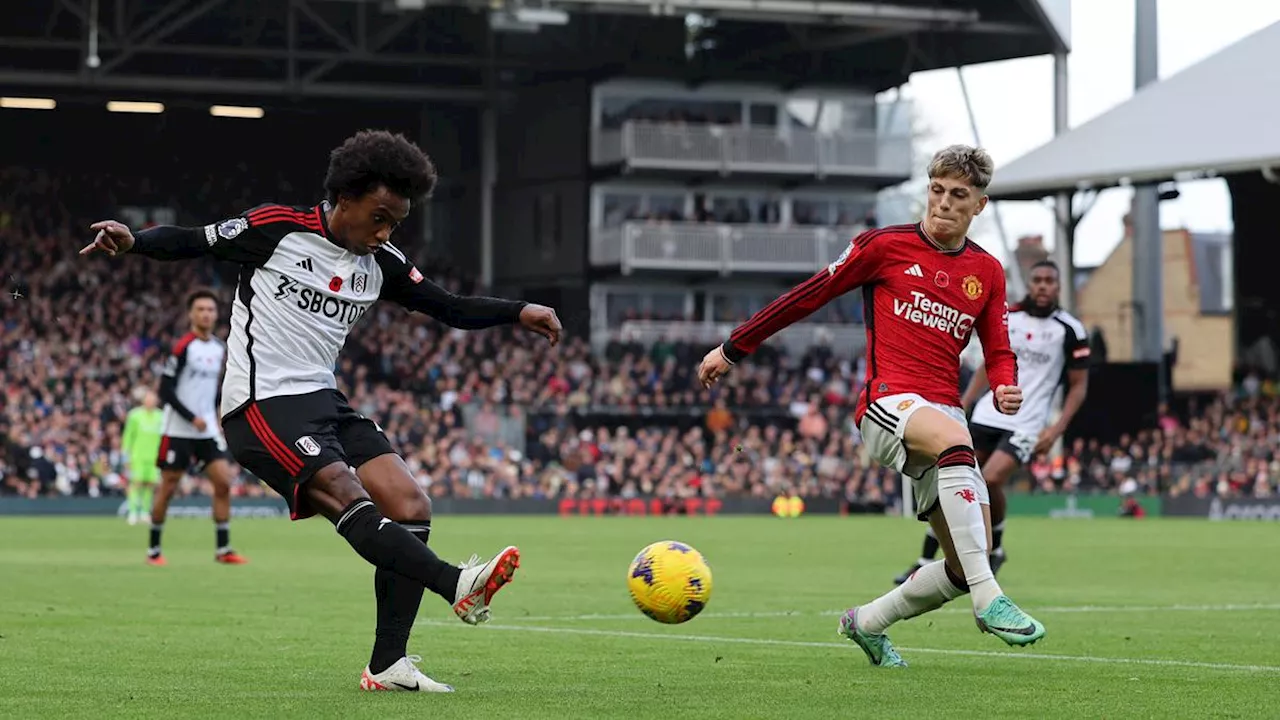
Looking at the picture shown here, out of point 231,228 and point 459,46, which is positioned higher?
point 459,46

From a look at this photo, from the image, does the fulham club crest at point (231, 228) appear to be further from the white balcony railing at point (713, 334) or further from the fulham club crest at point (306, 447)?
the white balcony railing at point (713, 334)

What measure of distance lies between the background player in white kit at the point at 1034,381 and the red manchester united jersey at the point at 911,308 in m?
6.66

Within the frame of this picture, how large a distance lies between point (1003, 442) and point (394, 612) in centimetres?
880

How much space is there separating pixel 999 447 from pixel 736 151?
4034 cm

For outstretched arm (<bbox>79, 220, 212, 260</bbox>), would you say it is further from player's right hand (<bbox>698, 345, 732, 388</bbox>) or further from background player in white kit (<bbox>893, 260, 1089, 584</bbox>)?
background player in white kit (<bbox>893, 260, 1089, 584</bbox>)

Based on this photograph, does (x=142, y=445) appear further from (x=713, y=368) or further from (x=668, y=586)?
(x=668, y=586)

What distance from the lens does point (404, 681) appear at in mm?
8648

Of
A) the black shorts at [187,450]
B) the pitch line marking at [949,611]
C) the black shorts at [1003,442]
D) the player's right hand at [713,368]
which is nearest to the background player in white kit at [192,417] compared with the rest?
the black shorts at [187,450]

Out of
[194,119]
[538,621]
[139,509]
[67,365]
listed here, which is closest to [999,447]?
[538,621]

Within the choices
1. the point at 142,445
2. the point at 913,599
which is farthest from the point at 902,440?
the point at 142,445

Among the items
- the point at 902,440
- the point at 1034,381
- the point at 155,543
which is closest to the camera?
the point at 902,440

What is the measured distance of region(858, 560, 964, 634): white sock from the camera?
32.4ft

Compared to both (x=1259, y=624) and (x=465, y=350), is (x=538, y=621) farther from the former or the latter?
(x=465, y=350)

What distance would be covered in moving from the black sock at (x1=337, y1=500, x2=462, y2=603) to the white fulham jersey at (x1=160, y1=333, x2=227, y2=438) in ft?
37.9
